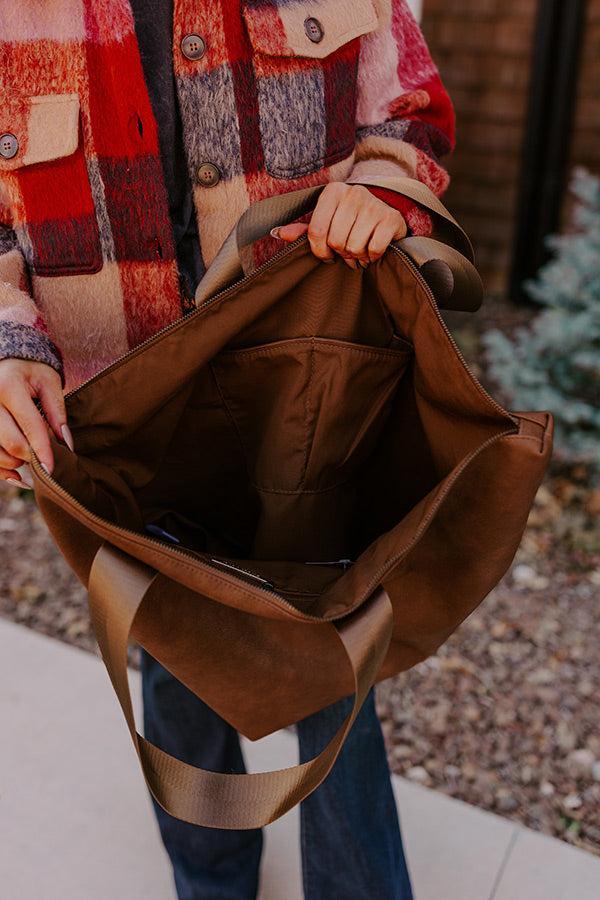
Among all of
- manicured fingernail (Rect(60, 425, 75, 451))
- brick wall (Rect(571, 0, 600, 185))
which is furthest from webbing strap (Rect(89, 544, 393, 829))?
brick wall (Rect(571, 0, 600, 185))

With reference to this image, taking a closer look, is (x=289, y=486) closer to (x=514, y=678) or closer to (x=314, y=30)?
(x=314, y=30)

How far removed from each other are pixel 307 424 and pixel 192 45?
0.48 m

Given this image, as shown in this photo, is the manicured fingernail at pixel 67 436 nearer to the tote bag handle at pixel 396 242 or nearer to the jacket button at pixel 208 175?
the tote bag handle at pixel 396 242

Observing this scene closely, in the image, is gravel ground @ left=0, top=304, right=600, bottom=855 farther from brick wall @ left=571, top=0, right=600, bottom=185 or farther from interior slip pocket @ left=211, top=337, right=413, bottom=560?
brick wall @ left=571, top=0, right=600, bottom=185

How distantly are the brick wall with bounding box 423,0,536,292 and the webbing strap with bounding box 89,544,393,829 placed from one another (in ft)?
11.8

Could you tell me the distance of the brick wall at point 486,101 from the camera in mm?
3918

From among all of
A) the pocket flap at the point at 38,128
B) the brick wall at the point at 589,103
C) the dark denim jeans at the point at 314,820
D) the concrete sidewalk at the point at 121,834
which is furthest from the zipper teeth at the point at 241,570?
the brick wall at the point at 589,103

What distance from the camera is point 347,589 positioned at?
0.98 m

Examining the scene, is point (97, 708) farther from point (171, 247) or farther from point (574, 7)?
point (574, 7)

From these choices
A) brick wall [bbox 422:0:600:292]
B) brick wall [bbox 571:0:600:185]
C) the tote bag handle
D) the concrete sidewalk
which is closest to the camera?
the tote bag handle

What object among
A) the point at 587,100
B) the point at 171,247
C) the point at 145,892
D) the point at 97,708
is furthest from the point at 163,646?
the point at 587,100

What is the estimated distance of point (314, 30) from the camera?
110cm

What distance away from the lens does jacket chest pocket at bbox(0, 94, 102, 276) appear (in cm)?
106

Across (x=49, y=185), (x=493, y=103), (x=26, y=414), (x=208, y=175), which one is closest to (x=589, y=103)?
(x=493, y=103)
